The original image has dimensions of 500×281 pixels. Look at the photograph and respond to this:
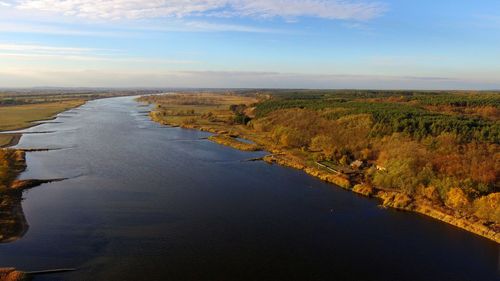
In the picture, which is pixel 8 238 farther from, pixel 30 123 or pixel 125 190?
pixel 30 123

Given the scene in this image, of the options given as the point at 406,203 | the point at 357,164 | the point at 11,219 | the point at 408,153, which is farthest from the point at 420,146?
the point at 11,219

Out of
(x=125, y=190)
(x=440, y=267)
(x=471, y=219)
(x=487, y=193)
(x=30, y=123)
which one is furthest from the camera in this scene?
(x=30, y=123)

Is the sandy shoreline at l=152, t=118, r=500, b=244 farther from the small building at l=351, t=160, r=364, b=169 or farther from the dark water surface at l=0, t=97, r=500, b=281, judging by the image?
the small building at l=351, t=160, r=364, b=169

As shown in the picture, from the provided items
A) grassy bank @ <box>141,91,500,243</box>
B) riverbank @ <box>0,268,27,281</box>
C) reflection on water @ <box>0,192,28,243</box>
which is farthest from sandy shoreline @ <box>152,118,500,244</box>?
reflection on water @ <box>0,192,28,243</box>

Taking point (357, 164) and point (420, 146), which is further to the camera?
point (357, 164)

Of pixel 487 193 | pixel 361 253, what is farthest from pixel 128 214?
pixel 487 193

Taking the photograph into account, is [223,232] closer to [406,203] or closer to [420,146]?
[406,203]
